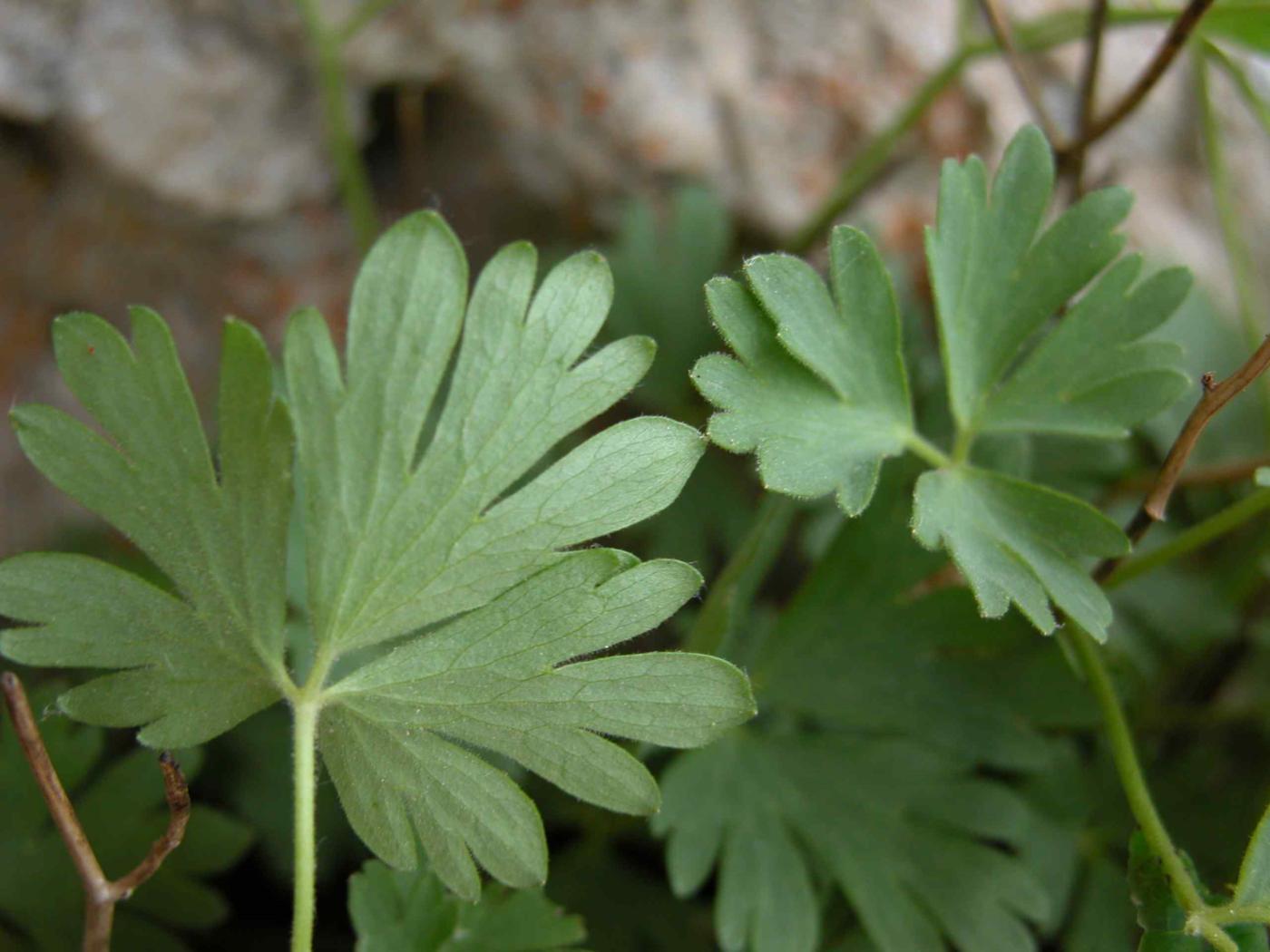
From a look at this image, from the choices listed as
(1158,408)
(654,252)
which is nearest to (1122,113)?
(1158,408)

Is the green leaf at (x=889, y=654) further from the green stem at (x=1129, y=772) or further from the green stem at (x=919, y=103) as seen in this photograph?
the green stem at (x=919, y=103)

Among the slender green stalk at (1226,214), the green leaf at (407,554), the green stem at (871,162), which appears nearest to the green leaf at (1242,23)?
the slender green stalk at (1226,214)

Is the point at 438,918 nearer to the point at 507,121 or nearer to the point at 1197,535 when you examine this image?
the point at 1197,535

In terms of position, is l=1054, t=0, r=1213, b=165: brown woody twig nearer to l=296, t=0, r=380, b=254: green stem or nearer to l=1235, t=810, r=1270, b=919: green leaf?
l=1235, t=810, r=1270, b=919: green leaf

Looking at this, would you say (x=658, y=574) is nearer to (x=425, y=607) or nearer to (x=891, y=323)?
(x=425, y=607)

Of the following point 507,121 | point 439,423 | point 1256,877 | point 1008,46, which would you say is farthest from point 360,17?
point 1256,877
